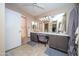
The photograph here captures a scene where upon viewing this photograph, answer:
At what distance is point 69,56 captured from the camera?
137cm

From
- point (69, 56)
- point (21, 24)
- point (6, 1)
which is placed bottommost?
point (69, 56)

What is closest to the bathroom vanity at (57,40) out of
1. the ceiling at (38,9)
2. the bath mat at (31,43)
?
the bath mat at (31,43)

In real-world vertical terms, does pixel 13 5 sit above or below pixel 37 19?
above

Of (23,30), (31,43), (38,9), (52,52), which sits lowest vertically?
(52,52)

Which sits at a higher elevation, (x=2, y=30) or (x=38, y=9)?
(x=38, y=9)

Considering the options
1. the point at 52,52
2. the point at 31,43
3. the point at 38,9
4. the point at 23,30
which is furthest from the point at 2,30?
the point at 52,52

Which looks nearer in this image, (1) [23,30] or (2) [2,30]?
(2) [2,30]

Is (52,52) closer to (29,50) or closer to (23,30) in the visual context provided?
(29,50)

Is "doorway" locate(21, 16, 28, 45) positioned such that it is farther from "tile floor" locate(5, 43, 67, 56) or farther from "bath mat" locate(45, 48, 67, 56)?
"bath mat" locate(45, 48, 67, 56)

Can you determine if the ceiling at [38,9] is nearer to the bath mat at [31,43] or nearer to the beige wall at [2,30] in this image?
the beige wall at [2,30]

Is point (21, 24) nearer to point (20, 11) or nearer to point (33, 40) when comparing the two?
point (20, 11)

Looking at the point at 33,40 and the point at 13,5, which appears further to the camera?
the point at 33,40

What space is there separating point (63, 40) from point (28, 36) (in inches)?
21.4

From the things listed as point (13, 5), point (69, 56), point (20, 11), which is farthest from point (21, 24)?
point (69, 56)
